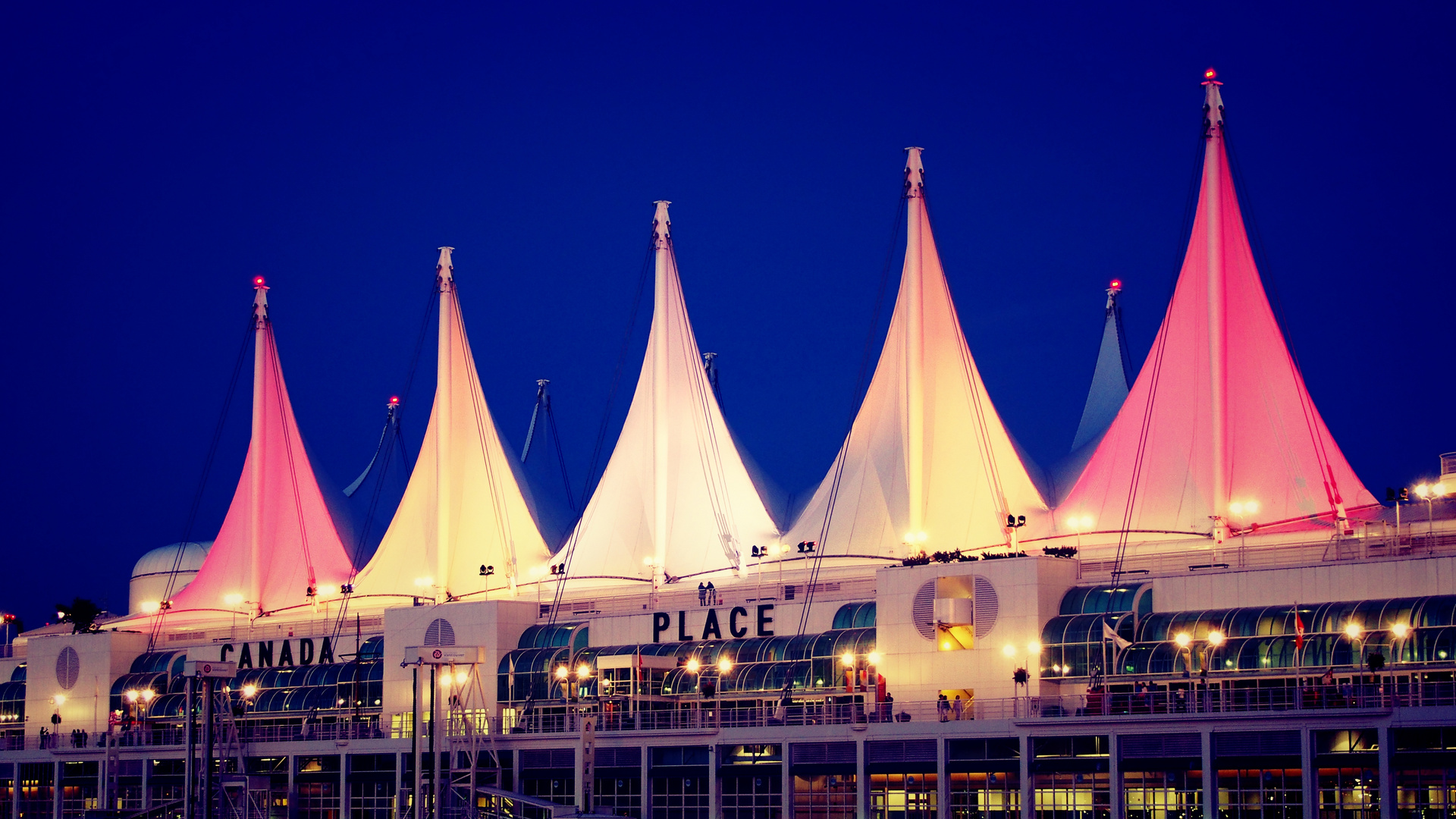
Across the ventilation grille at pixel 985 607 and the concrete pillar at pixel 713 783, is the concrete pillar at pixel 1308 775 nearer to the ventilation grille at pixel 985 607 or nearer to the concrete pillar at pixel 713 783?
the ventilation grille at pixel 985 607

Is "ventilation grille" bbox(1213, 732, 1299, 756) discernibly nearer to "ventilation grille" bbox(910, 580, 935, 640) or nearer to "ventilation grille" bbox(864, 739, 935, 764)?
"ventilation grille" bbox(864, 739, 935, 764)

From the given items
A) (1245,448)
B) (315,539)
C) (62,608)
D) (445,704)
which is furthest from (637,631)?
(62,608)

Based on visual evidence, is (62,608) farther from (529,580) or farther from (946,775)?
(946,775)

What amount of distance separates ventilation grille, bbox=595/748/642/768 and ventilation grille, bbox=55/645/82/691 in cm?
3181

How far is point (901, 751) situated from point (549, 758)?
14.2 metres

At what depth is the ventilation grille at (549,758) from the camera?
215 ft

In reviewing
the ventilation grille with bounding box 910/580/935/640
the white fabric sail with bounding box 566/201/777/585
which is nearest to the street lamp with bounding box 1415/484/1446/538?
the ventilation grille with bounding box 910/580/935/640

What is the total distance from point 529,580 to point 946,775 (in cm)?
3546

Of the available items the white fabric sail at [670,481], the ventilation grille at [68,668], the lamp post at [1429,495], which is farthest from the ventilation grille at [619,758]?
the ventilation grille at [68,668]

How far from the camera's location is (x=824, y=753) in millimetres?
59938

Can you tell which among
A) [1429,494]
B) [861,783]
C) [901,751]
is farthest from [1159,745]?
[1429,494]

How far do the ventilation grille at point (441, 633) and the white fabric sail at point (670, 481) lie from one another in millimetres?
10079

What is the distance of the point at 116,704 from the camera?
8356 centimetres

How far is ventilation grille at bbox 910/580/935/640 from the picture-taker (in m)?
60.7
